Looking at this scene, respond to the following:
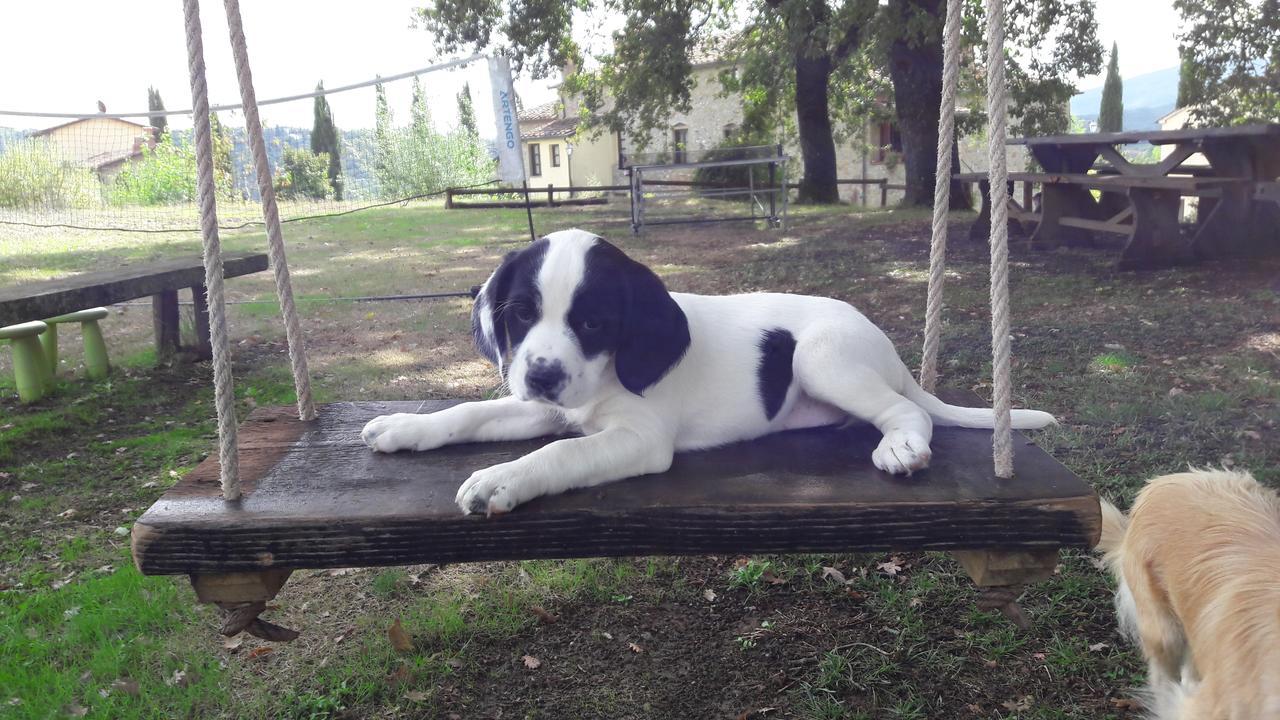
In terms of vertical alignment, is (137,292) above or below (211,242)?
below

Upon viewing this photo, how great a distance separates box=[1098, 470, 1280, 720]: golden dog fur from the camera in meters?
2.31

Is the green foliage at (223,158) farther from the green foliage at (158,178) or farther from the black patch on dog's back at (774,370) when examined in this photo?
the black patch on dog's back at (774,370)

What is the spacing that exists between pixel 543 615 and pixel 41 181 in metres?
12.3

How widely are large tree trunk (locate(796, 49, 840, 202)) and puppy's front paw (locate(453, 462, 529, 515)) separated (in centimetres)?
1931

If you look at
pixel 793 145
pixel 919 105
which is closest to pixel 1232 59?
pixel 919 105

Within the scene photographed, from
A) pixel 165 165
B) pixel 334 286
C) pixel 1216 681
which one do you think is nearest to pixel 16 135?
pixel 165 165

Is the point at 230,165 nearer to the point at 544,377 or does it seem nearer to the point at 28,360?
the point at 28,360

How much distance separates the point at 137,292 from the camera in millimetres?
6844

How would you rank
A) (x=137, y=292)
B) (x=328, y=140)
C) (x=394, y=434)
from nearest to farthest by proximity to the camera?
(x=394, y=434), (x=137, y=292), (x=328, y=140)

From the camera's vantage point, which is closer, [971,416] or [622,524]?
[622,524]

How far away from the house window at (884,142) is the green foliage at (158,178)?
29339 millimetres

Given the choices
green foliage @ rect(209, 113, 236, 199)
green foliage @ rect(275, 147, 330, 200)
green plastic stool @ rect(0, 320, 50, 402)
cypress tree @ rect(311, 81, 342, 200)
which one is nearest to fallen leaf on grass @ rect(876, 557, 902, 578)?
green plastic stool @ rect(0, 320, 50, 402)

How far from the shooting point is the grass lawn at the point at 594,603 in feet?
10.6

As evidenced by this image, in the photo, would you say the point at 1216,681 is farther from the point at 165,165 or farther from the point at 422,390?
the point at 165,165
